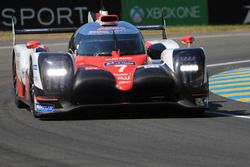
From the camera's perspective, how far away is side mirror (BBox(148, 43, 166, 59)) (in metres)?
13.6

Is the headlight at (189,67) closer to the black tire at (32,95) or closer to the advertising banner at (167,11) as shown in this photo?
the black tire at (32,95)

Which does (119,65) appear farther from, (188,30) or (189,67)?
(188,30)

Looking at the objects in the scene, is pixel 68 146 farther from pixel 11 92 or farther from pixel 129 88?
pixel 11 92

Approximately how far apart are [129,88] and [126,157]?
9.75 ft

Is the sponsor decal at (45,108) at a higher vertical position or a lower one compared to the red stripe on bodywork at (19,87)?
higher

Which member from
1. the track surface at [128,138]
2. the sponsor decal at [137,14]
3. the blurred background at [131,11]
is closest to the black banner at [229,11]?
the blurred background at [131,11]

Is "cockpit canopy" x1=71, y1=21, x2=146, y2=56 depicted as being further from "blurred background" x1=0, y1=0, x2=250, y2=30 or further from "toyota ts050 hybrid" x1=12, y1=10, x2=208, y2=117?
"blurred background" x1=0, y1=0, x2=250, y2=30

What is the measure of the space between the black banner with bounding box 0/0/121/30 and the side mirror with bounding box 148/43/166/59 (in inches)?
653

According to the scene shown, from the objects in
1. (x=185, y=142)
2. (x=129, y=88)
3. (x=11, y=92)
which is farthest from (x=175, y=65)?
(x=11, y=92)

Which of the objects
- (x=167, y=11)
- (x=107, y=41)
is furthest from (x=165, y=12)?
(x=107, y=41)

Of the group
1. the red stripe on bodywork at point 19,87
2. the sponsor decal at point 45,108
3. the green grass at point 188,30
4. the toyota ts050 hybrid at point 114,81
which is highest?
the toyota ts050 hybrid at point 114,81

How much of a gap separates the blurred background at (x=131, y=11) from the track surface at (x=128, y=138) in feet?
54.1

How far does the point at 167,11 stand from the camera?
3166 cm

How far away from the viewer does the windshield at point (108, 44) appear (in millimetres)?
12812
